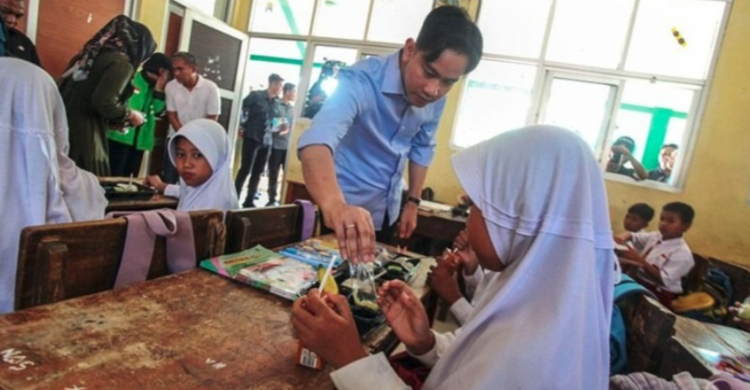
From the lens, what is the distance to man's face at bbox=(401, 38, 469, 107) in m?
1.32

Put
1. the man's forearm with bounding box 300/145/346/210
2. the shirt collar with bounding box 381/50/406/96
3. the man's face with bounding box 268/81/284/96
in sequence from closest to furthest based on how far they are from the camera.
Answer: the man's forearm with bounding box 300/145/346/210 → the shirt collar with bounding box 381/50/406/96 → the man's face with bounding box 268/81/284/96

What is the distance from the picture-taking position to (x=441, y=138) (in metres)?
5.02

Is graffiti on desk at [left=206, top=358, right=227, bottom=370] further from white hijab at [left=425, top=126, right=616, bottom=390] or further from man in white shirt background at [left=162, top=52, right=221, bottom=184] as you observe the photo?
man in white shirt background at [left=162, top=52, right=221, bottom=184]

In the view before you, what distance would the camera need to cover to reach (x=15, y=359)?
0.62m

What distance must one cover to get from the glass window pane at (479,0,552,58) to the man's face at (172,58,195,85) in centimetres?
311

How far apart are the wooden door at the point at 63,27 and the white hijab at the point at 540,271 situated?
4235 millimetres

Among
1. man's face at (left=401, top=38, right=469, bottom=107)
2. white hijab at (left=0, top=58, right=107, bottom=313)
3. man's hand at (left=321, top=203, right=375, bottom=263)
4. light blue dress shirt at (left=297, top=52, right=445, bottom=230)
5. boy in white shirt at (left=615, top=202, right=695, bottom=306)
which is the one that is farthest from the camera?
boy in white shirt at (left=615, top=202, right=695, bottom=306)

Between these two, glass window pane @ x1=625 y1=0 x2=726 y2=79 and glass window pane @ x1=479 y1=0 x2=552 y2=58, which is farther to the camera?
glass window pane @ x1=479 y1=0 x2=552 y2=58

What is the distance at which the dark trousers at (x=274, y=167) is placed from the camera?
5.38 metres

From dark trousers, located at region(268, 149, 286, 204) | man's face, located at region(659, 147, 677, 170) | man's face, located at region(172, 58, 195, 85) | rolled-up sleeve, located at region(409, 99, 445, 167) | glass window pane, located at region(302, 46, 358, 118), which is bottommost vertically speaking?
dark trousers, located at region(268, 149, 286, 204)

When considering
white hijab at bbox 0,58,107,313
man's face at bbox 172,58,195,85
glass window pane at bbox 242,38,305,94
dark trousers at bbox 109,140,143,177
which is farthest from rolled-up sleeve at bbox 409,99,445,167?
glass window pane at bbox 242,38,305,94

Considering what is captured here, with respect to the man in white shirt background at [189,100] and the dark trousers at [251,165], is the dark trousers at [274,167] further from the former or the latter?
the man in white shirt background at [189,100]

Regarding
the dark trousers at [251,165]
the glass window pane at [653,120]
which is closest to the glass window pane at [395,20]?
the dark trousers at [251,165]

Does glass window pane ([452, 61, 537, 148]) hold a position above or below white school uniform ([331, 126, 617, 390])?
above
